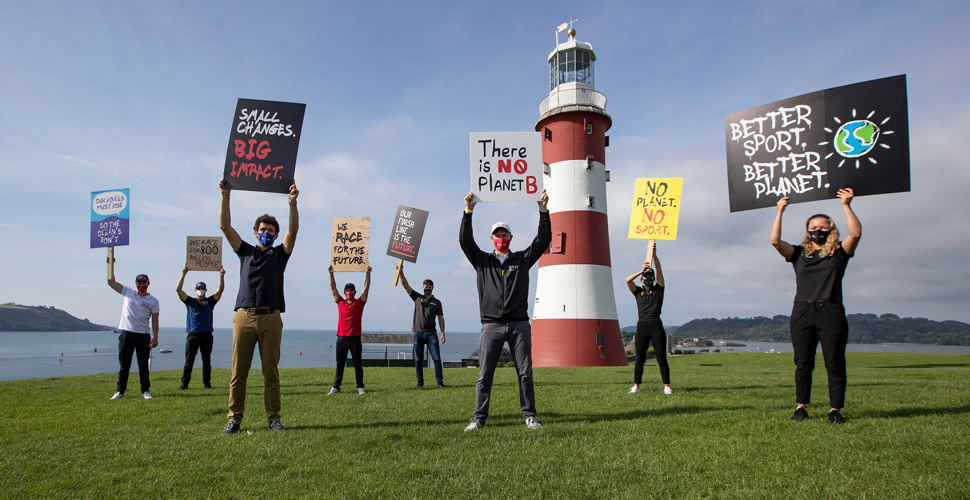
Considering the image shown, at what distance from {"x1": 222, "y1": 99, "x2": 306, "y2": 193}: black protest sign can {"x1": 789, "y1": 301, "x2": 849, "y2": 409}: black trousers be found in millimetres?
6809

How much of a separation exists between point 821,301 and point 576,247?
18105 mm

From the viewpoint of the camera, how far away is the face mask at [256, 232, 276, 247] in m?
6.26

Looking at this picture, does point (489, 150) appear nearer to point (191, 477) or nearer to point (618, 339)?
point (191, 477)

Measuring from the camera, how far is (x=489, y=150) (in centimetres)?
772

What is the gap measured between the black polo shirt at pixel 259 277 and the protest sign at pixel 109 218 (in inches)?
295

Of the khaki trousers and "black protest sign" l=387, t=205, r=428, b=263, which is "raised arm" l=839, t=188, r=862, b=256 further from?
"black protest sign" l=387, t=205, r=428, b=263

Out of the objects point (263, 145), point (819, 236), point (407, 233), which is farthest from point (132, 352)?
point (819, 236)

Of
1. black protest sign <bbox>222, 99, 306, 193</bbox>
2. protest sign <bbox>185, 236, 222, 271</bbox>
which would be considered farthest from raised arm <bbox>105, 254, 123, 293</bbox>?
black protest sign <bbox>222, 99, 306, 193</bbox>

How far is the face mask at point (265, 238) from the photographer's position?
626cm

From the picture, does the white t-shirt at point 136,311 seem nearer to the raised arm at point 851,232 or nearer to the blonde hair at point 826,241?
the blonde hair at point 826,241

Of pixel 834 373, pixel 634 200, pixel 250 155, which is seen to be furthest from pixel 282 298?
pixel 634 200

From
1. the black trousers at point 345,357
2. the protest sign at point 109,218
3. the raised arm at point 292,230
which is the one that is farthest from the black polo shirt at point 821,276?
the protest sign at point 109,218

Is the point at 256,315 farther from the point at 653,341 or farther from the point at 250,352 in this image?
the point at 653,341

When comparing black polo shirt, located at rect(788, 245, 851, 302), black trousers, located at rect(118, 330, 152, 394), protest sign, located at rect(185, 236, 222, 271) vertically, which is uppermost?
protest sign, located at rect(185, 236, 222, 271)
